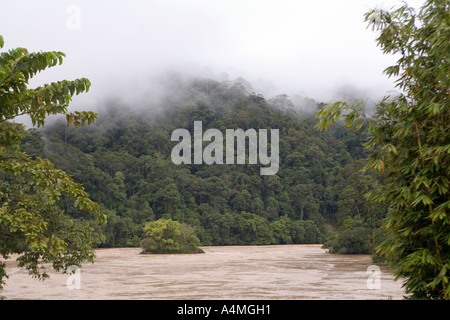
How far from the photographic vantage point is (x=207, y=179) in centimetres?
4888

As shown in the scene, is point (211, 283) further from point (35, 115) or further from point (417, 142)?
point (417, 142)

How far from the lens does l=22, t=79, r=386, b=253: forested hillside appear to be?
43656mm

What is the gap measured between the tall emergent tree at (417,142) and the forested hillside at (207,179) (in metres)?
27.4

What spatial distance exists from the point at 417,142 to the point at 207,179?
4443cm

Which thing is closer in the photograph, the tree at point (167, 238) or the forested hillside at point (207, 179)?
the tree at point (167, 238)
